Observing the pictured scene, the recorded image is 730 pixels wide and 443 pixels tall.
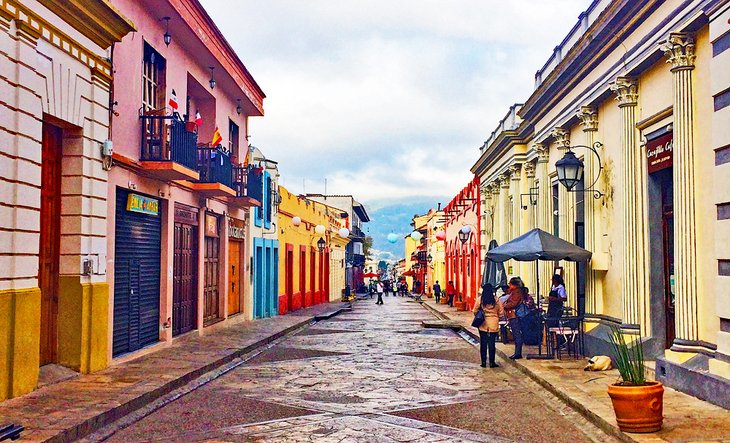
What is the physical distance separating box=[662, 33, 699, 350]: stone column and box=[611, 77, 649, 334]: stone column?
5.73 feet

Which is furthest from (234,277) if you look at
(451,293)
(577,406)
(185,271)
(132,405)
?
(451,293)

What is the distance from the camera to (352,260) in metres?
65.9

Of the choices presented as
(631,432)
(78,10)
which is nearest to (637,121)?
(631,432)

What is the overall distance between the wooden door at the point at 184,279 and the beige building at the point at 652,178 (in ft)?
26.7

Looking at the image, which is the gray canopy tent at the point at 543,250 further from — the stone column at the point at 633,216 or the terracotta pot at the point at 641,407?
the terracotta pot at the point at 641,407

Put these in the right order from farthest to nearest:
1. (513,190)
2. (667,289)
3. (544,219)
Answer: (513,190) → (544,219) → (667,289)

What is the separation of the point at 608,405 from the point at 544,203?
9.95 m

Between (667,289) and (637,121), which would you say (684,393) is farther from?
(637,121)

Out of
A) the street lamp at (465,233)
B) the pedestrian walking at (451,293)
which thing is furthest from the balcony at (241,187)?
the pedestrian walking at (451,293)

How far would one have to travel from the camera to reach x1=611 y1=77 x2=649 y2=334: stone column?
11523 mm

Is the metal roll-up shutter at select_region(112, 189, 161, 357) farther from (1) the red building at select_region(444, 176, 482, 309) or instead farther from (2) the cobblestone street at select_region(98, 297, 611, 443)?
(1) the red building at select_region(444, 176, 482, 309)

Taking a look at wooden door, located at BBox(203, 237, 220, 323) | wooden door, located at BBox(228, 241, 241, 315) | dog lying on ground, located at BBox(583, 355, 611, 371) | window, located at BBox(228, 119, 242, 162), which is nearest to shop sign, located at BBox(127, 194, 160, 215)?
wooden door, located at BBox(203, 237, 220, 323)

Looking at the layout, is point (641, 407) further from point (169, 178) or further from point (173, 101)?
point (173, 101)

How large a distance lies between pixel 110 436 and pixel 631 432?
505 centimetres
